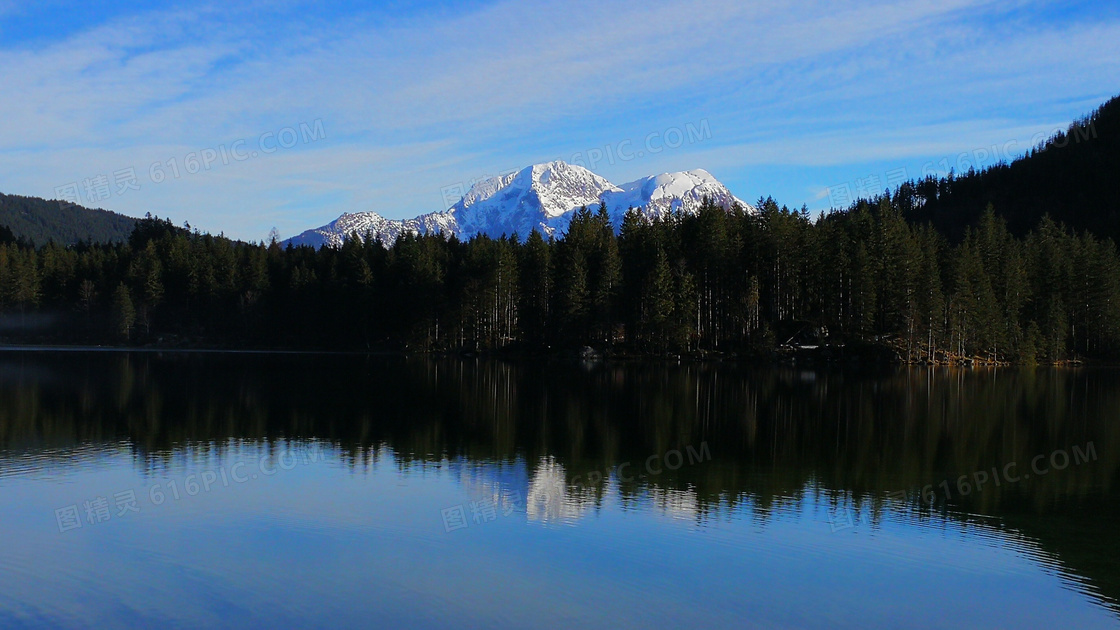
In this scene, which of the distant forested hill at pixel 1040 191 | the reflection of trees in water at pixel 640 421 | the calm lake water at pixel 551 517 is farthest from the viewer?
the distant forested hill at pixel 1040 191

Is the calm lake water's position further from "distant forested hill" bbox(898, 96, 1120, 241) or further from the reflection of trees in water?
"distant forested hill" bbox(898, 96, 1120, 241)

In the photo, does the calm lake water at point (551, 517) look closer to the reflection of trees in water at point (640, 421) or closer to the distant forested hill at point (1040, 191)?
the reflection of trees in water at point (640, 421)

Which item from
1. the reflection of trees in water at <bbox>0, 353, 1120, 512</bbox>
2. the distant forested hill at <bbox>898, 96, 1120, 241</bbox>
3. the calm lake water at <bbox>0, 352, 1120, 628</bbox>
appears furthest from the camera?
the distant forested hill at <bbox>898, 96, 1120, 241</bbox>

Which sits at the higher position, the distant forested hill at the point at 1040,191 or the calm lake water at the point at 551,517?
the distant forested hill at the point at 1040,191

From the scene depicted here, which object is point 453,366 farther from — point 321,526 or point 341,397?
point 321,526

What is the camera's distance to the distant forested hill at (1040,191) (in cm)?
16038

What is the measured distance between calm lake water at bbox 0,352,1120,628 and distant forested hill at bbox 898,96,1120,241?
139 metres

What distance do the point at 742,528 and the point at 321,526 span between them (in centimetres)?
806

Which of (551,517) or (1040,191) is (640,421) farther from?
(1040,191)

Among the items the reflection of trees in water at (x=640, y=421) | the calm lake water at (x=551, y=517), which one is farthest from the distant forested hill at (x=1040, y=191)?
the calm lake water at (x=551, y=517)

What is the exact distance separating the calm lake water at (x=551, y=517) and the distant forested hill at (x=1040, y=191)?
13912cm

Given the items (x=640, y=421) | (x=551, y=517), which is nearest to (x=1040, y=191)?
(x=640, y=421)

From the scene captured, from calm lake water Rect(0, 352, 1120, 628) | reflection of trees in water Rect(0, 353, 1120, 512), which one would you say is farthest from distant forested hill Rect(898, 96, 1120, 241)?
calm lake water Rect(0, 352, 1120, 628)

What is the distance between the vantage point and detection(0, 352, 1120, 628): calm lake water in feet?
42.9
